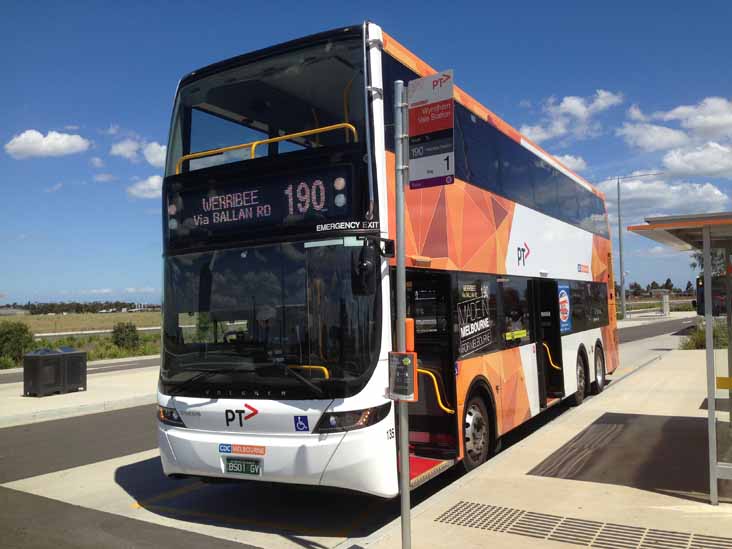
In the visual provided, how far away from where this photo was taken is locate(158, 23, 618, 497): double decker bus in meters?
5.52

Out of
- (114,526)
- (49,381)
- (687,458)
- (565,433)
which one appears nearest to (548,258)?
(565,433)

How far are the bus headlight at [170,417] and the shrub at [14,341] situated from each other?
2484 centimetres

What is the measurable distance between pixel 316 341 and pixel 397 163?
1.85 metres

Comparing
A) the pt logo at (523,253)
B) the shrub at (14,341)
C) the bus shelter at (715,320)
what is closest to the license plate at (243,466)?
the bus shelter at (715,320)

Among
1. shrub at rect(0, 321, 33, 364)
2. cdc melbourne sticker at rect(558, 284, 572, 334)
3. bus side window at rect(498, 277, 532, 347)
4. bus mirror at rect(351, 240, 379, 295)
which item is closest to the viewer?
bus mirror at rect(351, 240, 379, 295)

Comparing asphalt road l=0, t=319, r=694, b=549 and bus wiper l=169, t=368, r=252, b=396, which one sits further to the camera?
bus wiper l=169, t=368, r=252, b=396

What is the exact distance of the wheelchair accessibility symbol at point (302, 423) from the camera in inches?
217

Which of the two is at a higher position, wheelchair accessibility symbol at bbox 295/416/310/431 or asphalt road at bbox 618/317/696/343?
wheelchair accessibility symbol at bbox 295/416/310/431

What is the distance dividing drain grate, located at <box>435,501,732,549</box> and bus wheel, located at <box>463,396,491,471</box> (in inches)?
52.6

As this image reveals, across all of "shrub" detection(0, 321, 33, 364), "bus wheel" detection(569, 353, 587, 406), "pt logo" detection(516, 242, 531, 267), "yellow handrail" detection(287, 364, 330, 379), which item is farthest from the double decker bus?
Answer: "shrub" detection(0, 321, 33, 364)

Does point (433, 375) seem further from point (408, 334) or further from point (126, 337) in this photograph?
point (126, 337)

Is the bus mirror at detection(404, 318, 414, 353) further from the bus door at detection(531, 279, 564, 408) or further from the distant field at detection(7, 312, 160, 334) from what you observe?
the distant field at detection(7, 312, 160, 334)

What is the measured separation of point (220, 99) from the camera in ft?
23.1

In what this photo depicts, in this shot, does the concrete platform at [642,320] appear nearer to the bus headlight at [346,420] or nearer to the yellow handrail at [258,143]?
the yellow handrail at [258,143]
